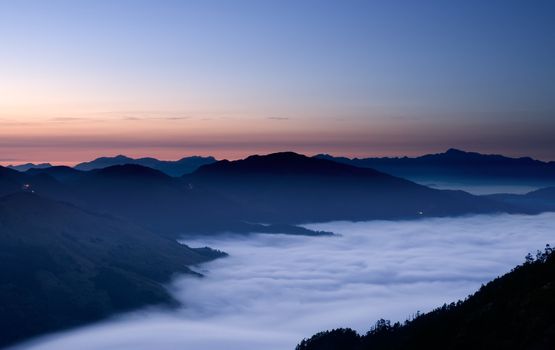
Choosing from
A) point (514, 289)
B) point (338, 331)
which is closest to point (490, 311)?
point (514, 289)

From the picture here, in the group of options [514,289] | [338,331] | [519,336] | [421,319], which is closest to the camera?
[519,336]

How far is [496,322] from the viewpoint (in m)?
86.6

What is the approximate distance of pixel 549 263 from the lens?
10381 cm

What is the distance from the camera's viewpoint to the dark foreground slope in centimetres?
7700

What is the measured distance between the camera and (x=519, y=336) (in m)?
77.7

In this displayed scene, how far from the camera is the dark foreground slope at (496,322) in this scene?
7700 centimetres

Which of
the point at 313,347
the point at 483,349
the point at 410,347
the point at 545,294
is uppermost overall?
the point at 545,294

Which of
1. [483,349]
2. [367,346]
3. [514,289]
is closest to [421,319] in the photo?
[367,346]

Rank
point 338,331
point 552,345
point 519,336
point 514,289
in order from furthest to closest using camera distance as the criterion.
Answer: point 338,331 → point 514,289 → point 519,336 → point 552,345

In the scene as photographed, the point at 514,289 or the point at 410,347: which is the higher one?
the point at 514,289

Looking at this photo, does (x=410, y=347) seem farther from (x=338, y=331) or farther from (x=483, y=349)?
(x=338, y=331)

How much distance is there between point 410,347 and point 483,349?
2238cm

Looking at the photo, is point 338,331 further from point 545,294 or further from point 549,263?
point 545,294

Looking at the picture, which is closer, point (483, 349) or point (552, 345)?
point (552, 345)
